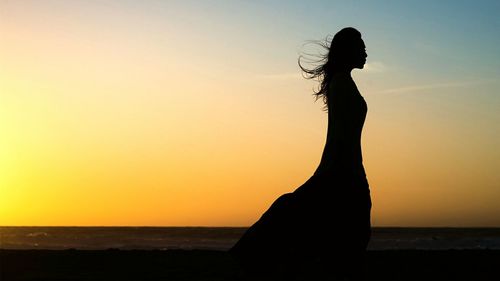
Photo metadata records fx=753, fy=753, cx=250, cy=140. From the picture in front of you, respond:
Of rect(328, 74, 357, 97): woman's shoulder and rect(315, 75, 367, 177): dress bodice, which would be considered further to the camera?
rect(328, 74, 357, 97): woman's shoulder

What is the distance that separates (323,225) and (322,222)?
0.07ft

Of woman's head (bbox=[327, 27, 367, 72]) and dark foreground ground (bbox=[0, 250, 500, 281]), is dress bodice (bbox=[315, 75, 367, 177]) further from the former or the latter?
dark foreground ground (bbox=[0, 250, 500, 281])

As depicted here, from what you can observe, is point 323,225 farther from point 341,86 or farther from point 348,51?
point 348,51

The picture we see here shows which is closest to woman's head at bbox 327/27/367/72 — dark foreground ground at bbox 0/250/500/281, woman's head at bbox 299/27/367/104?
woman's head at bbox 299/27/367/104

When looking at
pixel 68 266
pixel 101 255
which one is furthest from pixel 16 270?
pixel 101 255

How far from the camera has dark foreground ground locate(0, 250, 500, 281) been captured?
460 inches

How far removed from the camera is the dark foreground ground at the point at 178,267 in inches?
460

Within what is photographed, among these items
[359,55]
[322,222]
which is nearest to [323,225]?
[322,222]

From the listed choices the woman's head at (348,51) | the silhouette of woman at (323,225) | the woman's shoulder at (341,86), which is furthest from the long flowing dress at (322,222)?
the woman's head at (348,51)

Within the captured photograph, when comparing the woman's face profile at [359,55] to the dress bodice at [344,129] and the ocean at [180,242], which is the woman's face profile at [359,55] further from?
the ocean at [180,242]

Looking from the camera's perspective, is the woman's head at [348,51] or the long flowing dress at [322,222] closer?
the long flowing dress at [322,222]

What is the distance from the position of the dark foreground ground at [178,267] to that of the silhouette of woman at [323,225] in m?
6.27

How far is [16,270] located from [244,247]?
8.36 meters

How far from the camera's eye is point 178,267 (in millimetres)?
13664
